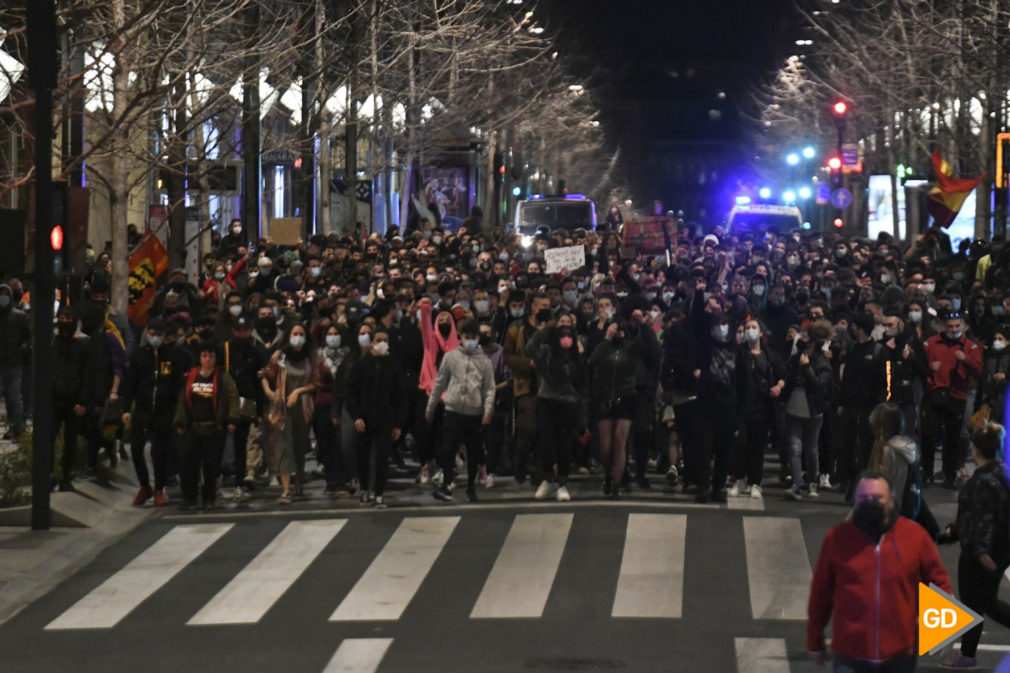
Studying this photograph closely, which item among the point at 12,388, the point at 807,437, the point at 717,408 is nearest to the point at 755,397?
the point at 717,408

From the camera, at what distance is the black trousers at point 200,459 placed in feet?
59.4

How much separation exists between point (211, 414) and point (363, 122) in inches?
1122

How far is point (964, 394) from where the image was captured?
67.5 feet

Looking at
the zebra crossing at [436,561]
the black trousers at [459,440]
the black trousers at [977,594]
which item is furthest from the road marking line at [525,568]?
the black trousers at [977,594]

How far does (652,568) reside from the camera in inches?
595

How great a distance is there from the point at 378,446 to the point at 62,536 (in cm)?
315

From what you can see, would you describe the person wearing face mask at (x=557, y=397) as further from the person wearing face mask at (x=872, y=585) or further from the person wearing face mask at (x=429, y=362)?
the person wearing face mask at (x=872, y=585)

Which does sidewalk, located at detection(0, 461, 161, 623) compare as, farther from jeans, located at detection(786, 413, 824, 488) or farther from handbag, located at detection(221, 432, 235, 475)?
jeans, located at detection(786, 413, 824, 488)

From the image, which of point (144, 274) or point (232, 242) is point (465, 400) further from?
point (232, 242)

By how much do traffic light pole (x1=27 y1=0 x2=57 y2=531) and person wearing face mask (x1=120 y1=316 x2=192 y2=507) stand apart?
1.38 m

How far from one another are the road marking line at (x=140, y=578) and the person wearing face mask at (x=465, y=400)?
2326 mm

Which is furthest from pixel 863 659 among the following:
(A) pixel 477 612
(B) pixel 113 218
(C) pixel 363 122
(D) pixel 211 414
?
(C) pixel 363 122

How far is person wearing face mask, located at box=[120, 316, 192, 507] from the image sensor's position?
727 inches

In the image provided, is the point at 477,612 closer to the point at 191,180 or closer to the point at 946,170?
the point at 191,180
